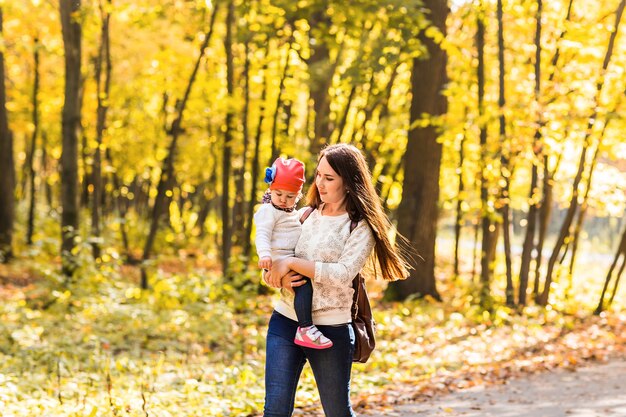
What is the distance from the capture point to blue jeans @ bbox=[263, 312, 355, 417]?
4.16 m

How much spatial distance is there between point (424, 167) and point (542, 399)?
757 cm

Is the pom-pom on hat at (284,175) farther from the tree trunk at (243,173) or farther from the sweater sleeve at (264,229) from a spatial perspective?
the tree trunk at (243,173)

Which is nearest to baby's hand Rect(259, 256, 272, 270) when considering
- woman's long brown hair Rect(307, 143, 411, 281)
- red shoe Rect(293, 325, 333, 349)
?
red shoe Rect(293, 325, 333, 349)

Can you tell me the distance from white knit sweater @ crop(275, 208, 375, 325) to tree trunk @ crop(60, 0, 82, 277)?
961 centimetres

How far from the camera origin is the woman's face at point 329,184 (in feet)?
13.9

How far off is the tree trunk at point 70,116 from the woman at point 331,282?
9577mm

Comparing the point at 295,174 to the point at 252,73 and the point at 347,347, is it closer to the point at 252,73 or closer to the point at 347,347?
the point at 347,347

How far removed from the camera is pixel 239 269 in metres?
14.7

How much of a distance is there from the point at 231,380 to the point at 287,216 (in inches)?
177

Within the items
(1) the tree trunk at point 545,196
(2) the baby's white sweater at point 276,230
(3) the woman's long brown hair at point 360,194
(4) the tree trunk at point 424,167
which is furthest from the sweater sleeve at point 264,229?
(4) the tree trunk at point 424,167

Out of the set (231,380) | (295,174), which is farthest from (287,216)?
(231,380)

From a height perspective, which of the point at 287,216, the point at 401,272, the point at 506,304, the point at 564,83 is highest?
the point at 564,83

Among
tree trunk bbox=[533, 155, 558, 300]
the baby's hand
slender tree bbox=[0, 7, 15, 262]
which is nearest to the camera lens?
the baby's hand

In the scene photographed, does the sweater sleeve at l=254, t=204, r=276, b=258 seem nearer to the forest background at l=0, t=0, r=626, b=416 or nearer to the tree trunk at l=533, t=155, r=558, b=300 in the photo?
the forest background at l=0, t=0, r=626, b=416
